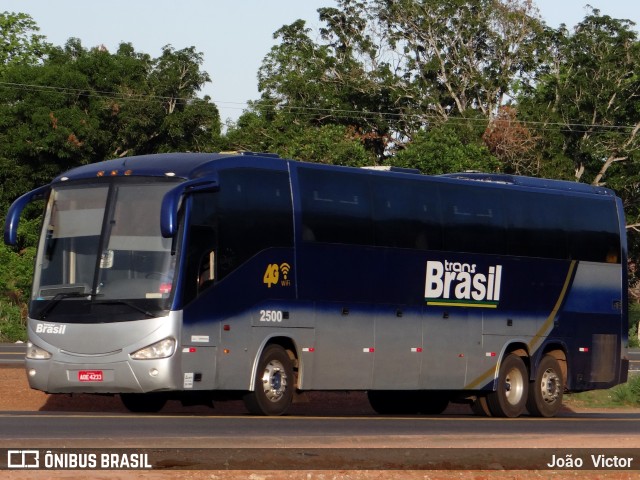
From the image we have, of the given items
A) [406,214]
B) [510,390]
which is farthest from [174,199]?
[510,390]

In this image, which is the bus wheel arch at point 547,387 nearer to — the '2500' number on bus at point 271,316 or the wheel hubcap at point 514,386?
the wheel hubcap at point 514,386

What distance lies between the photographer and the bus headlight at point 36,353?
64.2ft

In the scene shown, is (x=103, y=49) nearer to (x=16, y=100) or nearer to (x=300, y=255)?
(x=16, y=100)

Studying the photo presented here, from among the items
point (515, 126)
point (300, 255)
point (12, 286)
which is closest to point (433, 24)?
point (515, 126)

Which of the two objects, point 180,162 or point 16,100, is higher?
point 16,100

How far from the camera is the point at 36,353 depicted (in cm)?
1973

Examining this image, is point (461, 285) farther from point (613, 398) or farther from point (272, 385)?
point (613, 398)

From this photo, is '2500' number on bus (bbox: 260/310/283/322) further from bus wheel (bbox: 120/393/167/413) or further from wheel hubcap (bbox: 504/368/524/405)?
wheel hubcap (bbox: 504/368/524/405)

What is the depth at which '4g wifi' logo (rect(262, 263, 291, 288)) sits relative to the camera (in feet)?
67.3

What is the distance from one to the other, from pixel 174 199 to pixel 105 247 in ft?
4.43

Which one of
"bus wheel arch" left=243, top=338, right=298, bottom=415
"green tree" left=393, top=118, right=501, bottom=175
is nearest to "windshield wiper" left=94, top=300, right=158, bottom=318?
"bus wheel arch" left=243, top=338, right=298, bottom=415

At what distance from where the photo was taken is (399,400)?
25.7 m

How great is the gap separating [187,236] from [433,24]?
4625cm

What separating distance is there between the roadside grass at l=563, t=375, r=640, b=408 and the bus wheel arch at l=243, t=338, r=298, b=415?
40.1 ft
